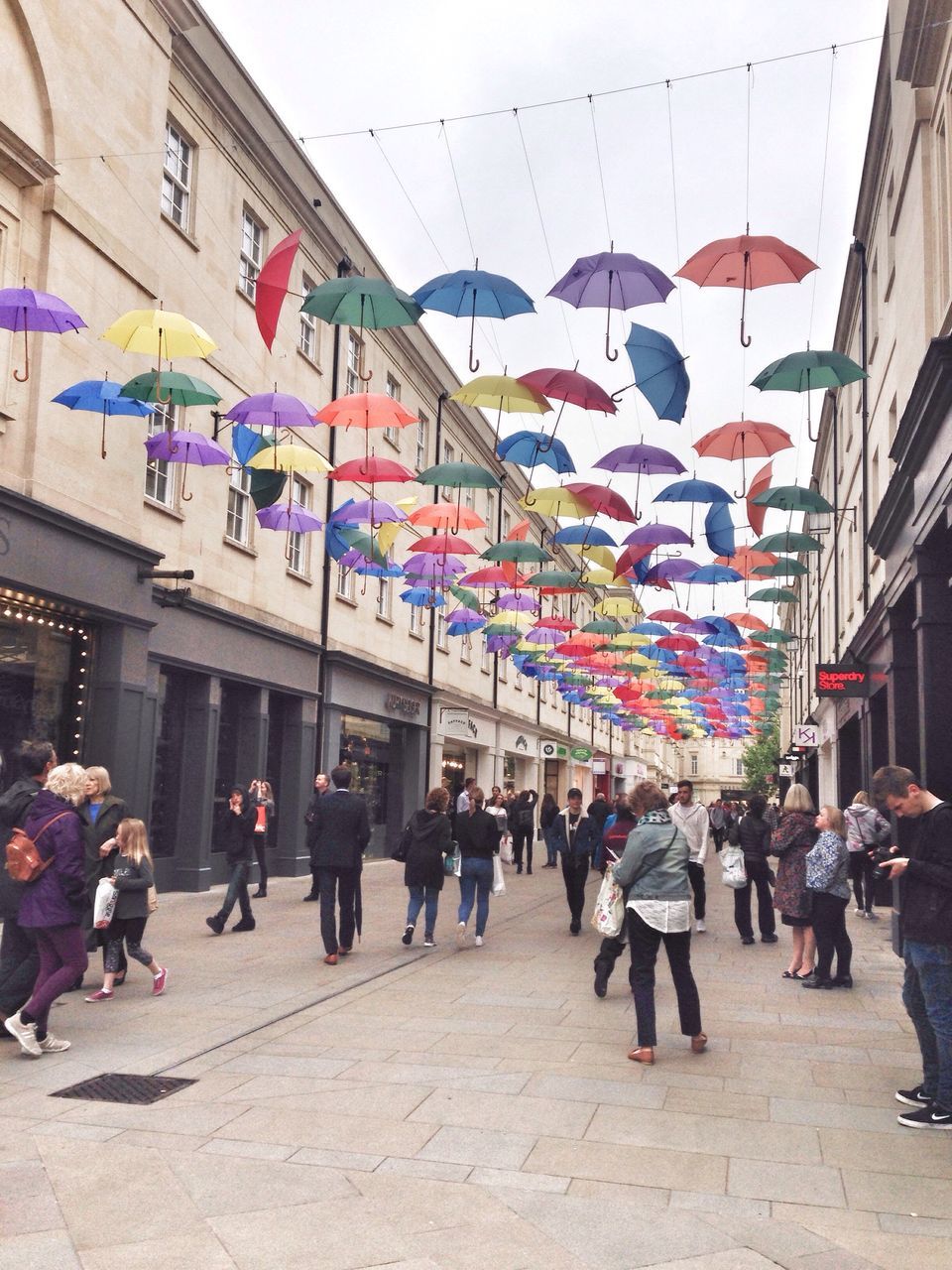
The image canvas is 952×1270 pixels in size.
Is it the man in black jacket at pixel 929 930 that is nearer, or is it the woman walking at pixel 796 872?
the man in black jacket at pixel 929 930

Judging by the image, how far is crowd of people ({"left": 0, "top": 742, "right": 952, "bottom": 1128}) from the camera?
6.45m

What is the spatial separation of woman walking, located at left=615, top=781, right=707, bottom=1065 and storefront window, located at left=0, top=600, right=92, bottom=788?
812 centimetres

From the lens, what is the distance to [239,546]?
62.5ft

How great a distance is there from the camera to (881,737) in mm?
19828

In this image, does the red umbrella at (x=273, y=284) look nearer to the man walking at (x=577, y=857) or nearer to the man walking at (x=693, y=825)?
the man walking at (x=577, y=857)

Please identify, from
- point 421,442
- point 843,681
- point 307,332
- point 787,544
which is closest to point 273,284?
point 787,544

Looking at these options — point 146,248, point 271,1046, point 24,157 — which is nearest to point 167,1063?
point 271,1046

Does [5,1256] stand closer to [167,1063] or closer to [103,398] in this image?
[167,1063]

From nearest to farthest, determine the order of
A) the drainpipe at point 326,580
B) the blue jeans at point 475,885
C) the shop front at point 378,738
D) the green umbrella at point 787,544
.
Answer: the blue jeans at point 475,885 → the green umbrella at point 787,544 → the drainpipe at point 326,580 → the shop front at point 378,738

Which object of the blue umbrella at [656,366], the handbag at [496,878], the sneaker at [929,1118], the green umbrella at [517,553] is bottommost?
the sneaker at [929,1118]

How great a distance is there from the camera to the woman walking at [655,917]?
7.61 metres

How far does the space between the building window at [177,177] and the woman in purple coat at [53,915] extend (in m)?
12.3

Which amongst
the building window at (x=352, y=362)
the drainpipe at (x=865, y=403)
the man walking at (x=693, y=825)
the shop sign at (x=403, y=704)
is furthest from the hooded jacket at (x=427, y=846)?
the shop sign at (x=403, y=704)

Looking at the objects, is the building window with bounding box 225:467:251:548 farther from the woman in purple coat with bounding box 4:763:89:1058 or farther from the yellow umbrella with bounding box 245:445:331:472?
the woman in purple coat with bounding box 4:763:89:1058
